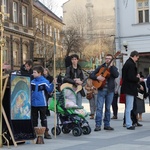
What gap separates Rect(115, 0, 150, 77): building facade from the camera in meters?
28.4

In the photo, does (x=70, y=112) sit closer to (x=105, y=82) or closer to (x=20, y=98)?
(x=105, y=82)

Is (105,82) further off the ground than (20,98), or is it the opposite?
(105,82)

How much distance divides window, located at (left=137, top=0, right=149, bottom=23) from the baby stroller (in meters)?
19.4

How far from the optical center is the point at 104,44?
70.6 m

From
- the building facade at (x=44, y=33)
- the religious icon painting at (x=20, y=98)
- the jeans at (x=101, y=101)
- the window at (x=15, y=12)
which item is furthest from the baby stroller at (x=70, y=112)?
the building facade at (x=44, y=33)

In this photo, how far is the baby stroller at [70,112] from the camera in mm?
10094

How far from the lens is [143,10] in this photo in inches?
1131

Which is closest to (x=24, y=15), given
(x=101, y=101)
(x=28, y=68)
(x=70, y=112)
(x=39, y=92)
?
(x=28, y=68)

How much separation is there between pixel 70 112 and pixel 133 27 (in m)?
19.5

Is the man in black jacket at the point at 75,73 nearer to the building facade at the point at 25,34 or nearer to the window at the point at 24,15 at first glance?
the building facade at the point at 25,34

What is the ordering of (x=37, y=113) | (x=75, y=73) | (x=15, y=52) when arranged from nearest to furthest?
(x=37, y=113)
(x=75, y=73)
(x=15, y=52)

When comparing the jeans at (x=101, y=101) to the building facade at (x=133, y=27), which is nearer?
the jeans at (x=101, y=101)

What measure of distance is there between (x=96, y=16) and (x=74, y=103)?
70.9 m

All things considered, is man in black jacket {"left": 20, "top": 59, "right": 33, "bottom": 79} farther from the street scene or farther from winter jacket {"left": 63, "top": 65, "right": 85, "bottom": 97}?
winter jacket {"left": 63, "top": 65, "right": 85, "bottom": 97}
